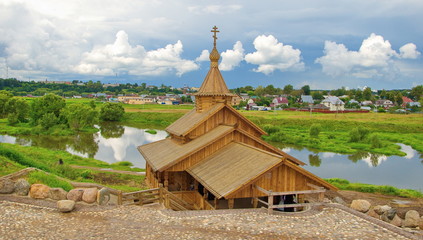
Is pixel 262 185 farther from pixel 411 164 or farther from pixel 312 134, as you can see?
pixel 312 134

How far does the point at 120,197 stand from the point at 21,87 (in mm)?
205281

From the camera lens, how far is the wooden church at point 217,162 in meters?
13.6

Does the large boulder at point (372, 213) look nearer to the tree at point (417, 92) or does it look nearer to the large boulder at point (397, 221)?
the large boulder at point (397, 221)

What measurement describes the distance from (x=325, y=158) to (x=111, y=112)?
187 feet

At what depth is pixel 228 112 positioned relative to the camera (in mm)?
20266

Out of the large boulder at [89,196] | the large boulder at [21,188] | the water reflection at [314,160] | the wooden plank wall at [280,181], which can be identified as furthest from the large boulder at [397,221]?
the water reflection at [314,160]

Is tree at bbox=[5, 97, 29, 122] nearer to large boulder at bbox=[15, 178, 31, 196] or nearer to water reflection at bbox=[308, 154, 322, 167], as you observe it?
water reflection at bbox=[308, 154, 322, 167]

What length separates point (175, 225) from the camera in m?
11.0

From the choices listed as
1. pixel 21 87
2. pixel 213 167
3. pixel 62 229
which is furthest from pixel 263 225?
pixel 21 87

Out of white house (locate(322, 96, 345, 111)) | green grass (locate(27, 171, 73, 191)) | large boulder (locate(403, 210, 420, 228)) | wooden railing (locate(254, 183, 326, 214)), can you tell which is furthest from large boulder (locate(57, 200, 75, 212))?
white house (locate(322, 96, 345, 111))

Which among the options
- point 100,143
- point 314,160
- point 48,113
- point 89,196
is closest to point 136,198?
point 89,196

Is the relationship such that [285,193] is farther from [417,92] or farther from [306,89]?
[306,89]

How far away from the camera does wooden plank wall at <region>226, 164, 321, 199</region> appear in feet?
44.3

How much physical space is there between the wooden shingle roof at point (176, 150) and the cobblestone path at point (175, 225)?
15.2ft
